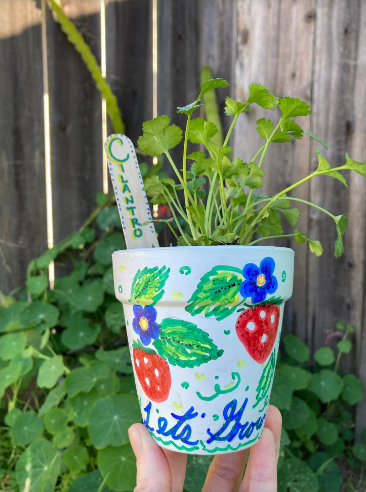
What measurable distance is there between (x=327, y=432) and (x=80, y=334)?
86 centimetres

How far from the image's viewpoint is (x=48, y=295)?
129 centimetres

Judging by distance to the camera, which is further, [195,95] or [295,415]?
[195,95]

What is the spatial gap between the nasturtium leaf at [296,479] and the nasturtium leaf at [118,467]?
0.39m

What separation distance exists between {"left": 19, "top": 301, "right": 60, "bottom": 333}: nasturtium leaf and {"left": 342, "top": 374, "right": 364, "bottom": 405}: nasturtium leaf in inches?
38.8

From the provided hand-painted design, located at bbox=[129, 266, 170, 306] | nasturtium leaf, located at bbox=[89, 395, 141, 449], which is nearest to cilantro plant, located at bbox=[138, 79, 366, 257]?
hand-painted design, located at bbox=[129, 266, 170, 306]

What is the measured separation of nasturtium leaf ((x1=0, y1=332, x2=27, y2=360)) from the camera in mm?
1168

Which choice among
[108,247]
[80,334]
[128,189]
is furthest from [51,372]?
[128,189]

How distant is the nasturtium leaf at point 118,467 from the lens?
85cm

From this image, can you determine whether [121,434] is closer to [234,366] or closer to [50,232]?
[234,366]

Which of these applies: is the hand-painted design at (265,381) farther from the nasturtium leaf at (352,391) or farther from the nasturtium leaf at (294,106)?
the nasturtium leaf at (352,391)

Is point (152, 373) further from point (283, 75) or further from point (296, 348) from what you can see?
point (283, 75)

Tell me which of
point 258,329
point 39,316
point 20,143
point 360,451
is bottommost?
point 360,451

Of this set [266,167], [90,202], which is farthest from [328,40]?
[90,202]

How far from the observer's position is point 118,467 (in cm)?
88
